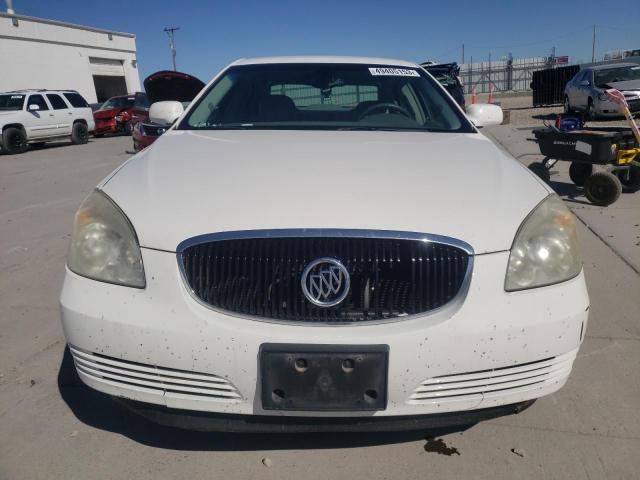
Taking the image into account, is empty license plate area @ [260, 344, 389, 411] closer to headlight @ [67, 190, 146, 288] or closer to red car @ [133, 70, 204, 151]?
headlight @ [67, 190, 146, 288]

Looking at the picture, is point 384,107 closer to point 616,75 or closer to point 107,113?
point 616,75

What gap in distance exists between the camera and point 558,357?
182 cm

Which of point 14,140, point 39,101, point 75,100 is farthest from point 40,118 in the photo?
point 75,100

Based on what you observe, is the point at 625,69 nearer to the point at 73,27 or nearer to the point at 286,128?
the point at 286,128

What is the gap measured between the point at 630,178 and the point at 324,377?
5.85m

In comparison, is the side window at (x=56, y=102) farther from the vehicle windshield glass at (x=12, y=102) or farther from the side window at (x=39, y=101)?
the vehicle windshield glass at (x=12, y=102)

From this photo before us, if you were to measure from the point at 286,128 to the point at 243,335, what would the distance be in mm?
1508

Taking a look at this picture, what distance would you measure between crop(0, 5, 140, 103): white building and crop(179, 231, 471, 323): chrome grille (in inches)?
1176

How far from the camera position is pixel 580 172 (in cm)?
647

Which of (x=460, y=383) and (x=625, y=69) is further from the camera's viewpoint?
(x=625, y=69)

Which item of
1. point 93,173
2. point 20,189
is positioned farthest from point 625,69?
point 20,189

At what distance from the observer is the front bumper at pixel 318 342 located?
1.67 meters

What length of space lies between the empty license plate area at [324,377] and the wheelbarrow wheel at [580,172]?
18.8 ft

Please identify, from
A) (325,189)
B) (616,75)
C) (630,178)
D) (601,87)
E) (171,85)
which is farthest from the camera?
(616,75)
